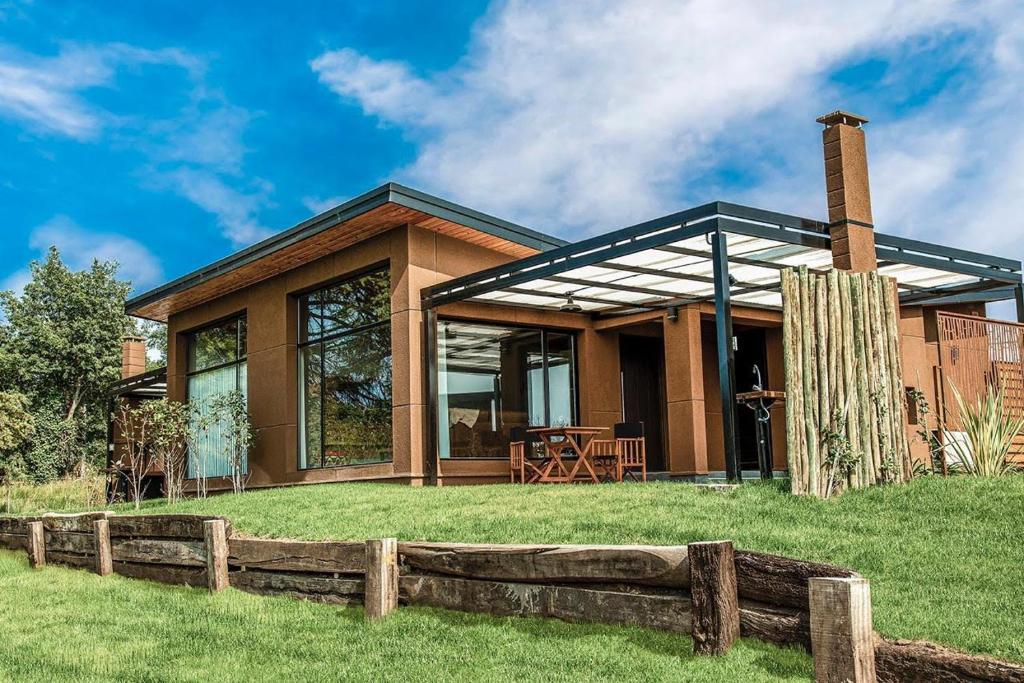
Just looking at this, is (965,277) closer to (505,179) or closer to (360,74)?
(505,179)

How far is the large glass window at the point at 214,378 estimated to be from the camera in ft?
56.3

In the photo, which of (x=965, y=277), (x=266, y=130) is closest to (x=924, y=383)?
(x=965, y=277)

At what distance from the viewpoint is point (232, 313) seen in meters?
17.7

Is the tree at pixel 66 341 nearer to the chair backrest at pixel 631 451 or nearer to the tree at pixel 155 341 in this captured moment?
the tree at pixel 155 341

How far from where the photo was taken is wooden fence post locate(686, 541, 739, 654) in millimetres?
4820

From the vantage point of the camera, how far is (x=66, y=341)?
3550 centimetres

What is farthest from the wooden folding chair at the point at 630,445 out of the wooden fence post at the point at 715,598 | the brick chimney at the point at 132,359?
the brick chimney at the point at 132,359

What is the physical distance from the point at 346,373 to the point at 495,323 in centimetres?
238

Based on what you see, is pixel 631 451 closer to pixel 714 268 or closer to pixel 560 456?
pixel 560 456

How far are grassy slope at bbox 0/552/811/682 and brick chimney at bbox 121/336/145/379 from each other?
16.1m

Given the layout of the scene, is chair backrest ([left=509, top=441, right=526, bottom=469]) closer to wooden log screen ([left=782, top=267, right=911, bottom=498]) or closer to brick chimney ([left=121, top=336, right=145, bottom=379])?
wooden log screen ([left=782, top=267, right=911, bottom=498])

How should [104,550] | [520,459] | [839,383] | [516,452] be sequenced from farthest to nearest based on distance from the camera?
1. [516,452]
2. [520,459]
3. [104,550]
4. [839,383]

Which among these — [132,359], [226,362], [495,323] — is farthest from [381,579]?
[132,359]

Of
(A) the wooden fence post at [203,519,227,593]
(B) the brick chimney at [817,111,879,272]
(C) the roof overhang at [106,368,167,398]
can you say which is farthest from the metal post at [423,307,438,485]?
(C) the roof overhang at [106,368,167,398]
